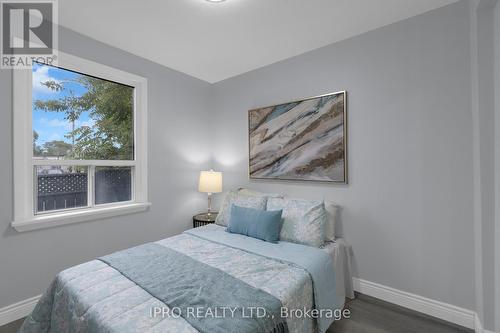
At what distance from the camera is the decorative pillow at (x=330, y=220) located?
2291 millimetres

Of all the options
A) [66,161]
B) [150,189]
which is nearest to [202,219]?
[150,189]

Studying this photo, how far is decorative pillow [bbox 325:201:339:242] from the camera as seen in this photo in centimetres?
229

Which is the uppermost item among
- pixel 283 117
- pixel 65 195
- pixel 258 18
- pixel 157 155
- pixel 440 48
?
pixel 258 18

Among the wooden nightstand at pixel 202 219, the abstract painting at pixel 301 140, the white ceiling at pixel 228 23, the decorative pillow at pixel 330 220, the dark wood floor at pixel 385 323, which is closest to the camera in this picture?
the dark wood floor at pixel 385 323

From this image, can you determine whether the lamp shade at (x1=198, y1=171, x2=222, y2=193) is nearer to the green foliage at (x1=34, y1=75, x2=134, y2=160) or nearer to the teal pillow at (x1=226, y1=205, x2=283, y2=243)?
the teal pillow at (x1=226, y1=205, x2=283, y2=243)

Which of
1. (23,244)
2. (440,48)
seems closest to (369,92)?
(440,48)

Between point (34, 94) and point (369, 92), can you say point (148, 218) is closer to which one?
point (34, 94)

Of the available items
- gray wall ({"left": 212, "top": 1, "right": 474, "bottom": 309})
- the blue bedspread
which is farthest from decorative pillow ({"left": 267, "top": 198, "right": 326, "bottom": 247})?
gray wall ({"left": 212, "top": 1, "right": 474, "bottom": 309})

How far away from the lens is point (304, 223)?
7.18 feet

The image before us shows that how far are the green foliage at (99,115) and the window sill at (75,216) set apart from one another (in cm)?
57

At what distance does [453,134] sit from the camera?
190cm

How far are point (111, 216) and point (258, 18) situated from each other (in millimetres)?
2514

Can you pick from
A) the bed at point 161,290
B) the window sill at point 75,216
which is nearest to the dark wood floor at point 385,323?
the bed at point 161,290

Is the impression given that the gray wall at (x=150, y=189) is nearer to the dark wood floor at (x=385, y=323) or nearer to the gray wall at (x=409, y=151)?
the dark wood floor at (x=385, y=323)
